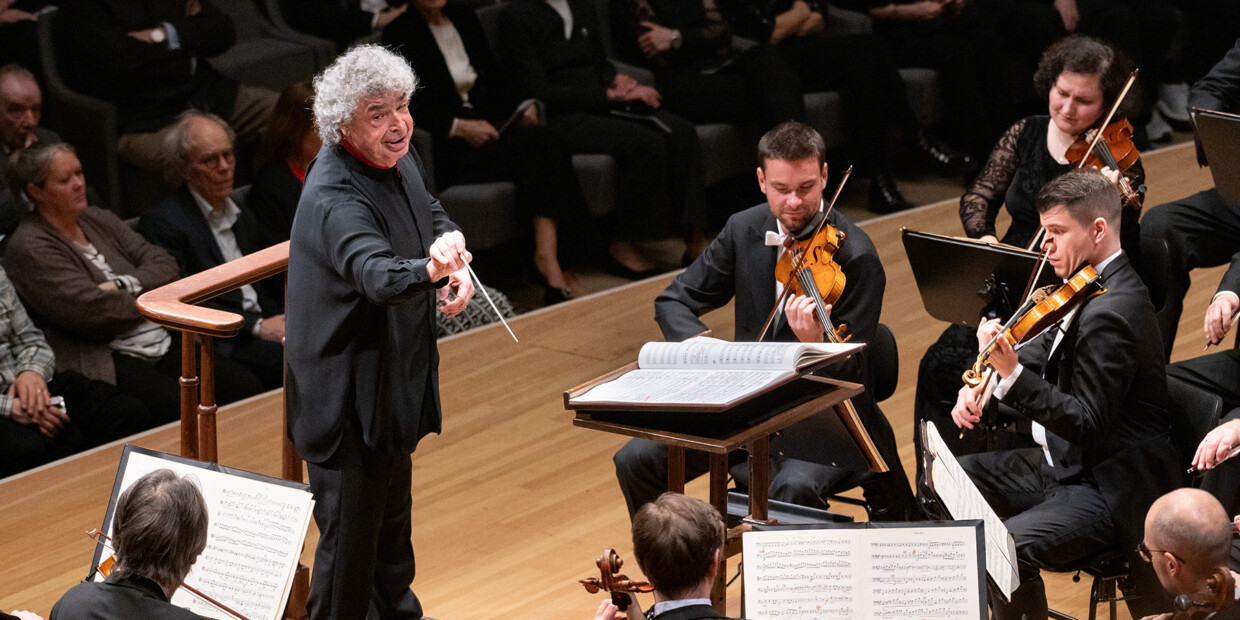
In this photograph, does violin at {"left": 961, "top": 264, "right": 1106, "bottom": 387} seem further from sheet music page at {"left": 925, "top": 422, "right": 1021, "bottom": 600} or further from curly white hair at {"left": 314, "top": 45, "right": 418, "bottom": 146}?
curly white hair at {"left": 314, "top": 45, "right": 418, "bottom": 146}

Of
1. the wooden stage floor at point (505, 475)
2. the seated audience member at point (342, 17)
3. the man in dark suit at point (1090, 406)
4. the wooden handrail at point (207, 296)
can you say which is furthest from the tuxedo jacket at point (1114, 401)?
the seated audience member at point (342, 17)

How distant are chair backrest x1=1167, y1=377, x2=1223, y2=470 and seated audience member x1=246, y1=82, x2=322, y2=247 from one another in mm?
3126

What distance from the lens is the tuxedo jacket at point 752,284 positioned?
333cm

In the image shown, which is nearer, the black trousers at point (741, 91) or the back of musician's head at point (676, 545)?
the back of musician's head at point (676, 545)

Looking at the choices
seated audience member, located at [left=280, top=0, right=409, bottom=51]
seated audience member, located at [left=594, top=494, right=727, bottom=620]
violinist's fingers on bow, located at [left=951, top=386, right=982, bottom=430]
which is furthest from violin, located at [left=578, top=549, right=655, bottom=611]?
seated audience member, located at [left=280, top=0, right=409, bottom=51]

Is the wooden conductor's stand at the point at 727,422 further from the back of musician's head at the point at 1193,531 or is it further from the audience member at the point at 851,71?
the audience member at the point at 851,71

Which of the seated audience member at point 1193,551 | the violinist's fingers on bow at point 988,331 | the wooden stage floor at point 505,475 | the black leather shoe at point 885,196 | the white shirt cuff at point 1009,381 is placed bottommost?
the black leather shoe at point 885,196

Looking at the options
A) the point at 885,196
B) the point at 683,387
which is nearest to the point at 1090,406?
the point at 683,387

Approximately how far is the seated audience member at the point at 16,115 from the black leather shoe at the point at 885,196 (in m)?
4.08

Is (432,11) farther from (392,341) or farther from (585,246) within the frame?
(392,341)

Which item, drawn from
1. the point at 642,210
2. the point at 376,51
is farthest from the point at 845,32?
the point at 376,51

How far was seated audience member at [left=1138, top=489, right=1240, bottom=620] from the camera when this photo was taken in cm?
238

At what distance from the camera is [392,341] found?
2.72 meters

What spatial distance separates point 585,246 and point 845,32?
212 cm
